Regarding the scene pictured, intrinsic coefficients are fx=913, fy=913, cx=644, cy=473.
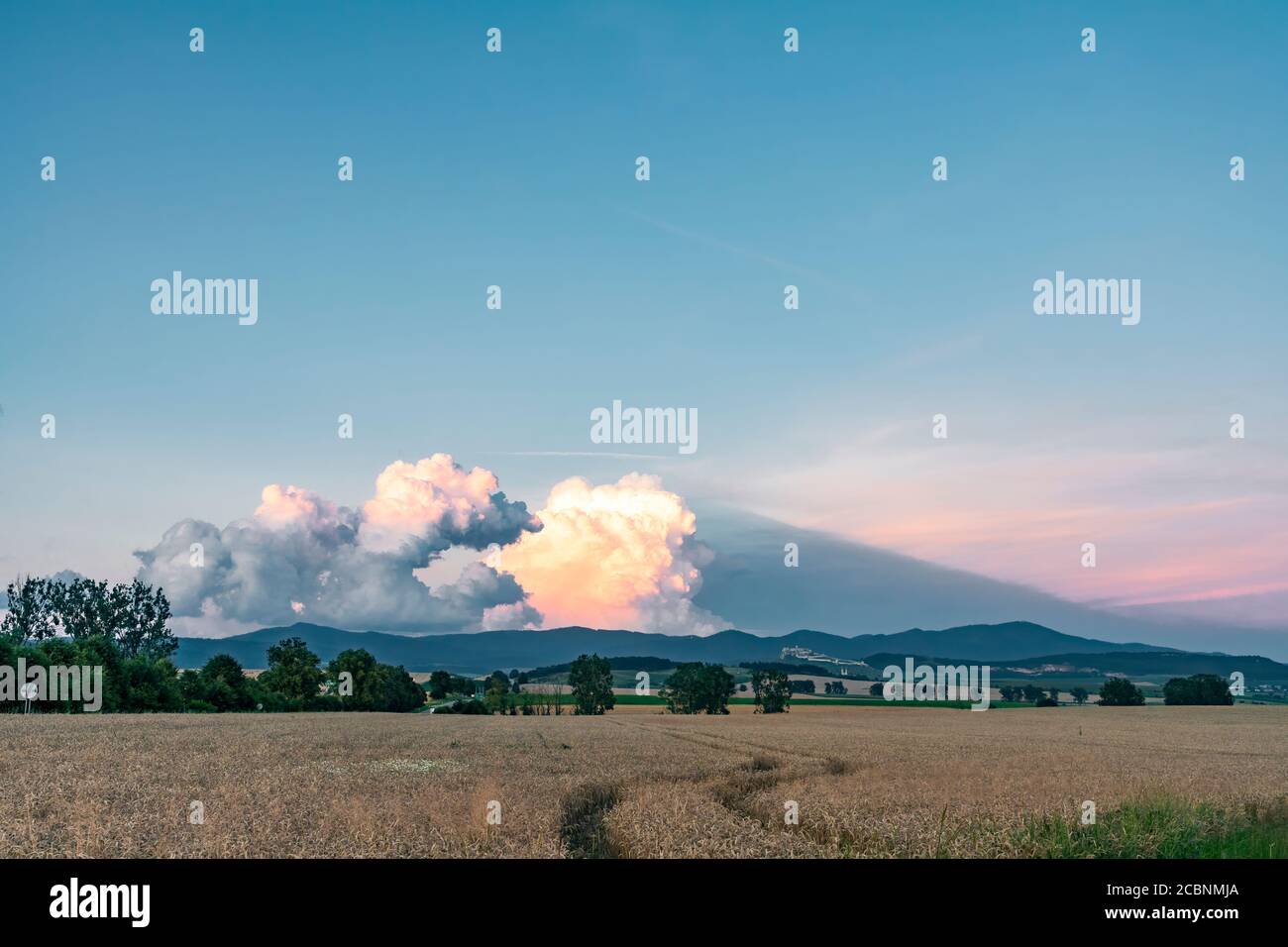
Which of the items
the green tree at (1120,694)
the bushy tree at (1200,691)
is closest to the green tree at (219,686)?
the green tree at (1120,694)

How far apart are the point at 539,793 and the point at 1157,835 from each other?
15693 mm

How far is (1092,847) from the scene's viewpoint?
20906mm

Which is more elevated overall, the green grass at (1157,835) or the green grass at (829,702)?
the green grass at (1157,835)

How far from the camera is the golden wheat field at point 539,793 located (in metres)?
18.6

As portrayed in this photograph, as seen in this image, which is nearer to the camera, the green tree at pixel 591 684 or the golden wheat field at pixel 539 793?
the golden wheat field at pixel 539 793

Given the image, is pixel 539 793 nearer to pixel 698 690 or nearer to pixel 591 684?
pixel 698 690

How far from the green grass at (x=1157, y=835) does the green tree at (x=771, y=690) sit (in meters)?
141

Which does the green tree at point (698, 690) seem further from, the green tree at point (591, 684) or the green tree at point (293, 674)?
the green tree at point (293, 674)

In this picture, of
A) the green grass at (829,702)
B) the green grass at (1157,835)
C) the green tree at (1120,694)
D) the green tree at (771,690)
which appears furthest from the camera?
the green grass at (829,702)

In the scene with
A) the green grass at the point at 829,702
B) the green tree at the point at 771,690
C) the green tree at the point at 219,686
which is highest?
the green tree at the point at 219,686

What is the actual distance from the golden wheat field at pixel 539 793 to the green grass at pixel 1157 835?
0.81m

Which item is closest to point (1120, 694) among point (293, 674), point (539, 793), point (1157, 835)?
point (293, 674)

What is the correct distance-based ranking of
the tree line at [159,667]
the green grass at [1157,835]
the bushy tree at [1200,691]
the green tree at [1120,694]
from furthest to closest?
the green tree at [1120,694]
the bushy tree at [1200,691]
the tree line at [159,667]
the green grass at [1157,835]
